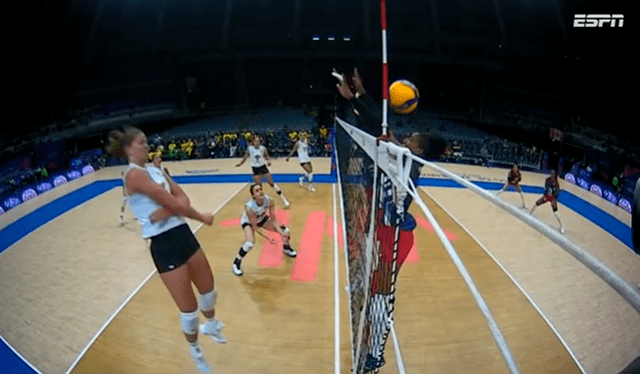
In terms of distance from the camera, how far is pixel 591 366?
224 inches

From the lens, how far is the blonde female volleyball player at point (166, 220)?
362 cm

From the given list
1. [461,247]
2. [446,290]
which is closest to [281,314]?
[446,290]

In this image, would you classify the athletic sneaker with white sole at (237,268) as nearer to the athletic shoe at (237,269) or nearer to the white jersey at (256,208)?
the athletic shoe at (237,269)

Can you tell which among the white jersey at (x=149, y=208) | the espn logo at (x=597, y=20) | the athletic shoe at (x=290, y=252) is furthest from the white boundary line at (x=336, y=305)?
the espn logo at (x=597, y=20)

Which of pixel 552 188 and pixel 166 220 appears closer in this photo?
pixel 166 220

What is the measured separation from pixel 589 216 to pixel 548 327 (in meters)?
7.51

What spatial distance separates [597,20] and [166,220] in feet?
74.7

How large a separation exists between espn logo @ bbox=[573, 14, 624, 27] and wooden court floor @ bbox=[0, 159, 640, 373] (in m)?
13.1

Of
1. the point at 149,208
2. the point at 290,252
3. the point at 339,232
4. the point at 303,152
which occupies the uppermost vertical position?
the point at 149,208

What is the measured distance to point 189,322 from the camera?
169 inches

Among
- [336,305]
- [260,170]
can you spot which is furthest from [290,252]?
[260,170]

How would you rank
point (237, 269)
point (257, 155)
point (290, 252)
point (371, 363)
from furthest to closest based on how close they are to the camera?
point (257, 155)
point (290, 252)
point (237, 269)
point (371, 363)

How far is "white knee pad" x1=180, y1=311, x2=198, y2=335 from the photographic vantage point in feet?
13.9

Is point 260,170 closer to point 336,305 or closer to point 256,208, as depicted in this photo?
point 256,208
